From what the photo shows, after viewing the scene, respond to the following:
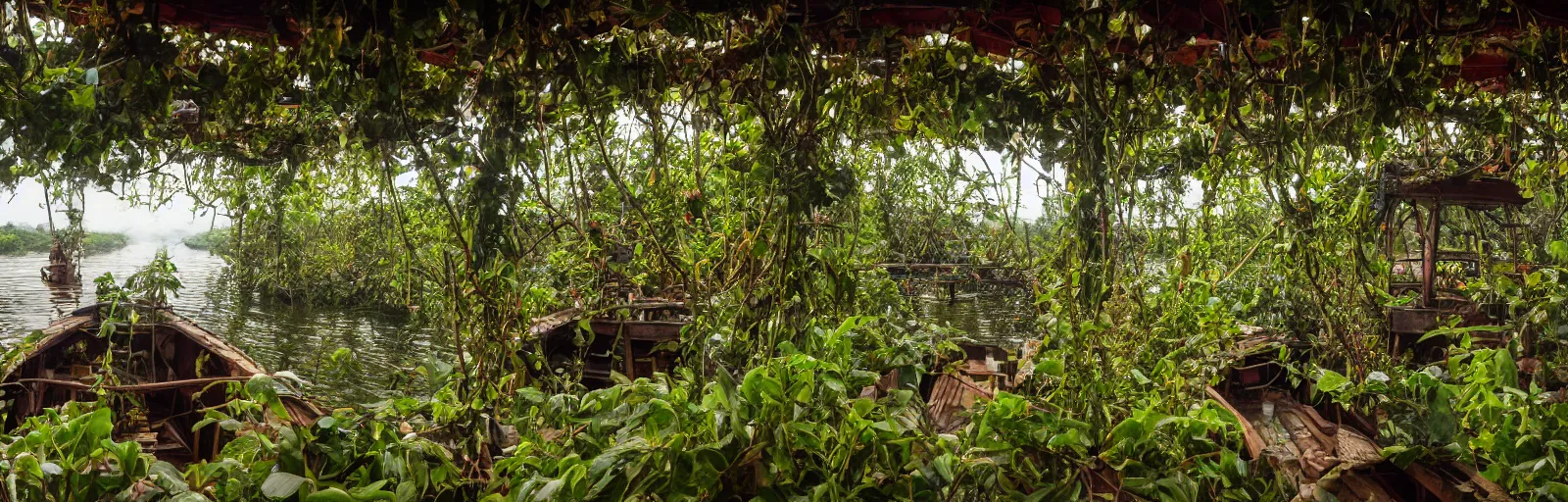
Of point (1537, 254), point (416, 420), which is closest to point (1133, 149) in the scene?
point (416, 420)

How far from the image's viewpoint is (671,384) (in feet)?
6.61

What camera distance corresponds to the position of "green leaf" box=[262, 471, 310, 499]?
1474mm

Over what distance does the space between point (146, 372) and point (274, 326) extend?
5.07 m

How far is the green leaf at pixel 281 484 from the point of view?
147cm

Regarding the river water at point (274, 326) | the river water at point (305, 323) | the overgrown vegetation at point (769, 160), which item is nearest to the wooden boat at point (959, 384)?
the overgrown vegetation at point (769, 160)

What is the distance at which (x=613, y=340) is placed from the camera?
5.22 metres

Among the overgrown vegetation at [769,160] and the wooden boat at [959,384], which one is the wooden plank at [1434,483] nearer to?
the overgrown vegetation at [769,160]

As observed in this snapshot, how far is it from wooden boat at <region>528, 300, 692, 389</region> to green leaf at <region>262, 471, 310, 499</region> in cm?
320

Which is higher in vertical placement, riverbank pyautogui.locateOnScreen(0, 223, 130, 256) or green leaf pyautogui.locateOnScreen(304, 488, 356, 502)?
riverbank pyautogui.locateOnScreen(0, 223, 130, 256)

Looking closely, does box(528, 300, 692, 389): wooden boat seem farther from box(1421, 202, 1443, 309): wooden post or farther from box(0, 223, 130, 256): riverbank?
box(0, 223, 130, 256): riverbank

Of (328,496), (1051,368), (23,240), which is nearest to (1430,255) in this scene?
(1051,368)

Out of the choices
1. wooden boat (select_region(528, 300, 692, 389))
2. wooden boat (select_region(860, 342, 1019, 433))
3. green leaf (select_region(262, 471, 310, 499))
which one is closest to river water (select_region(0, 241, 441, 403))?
wooden boat (select_region(528, 300, 692, 389))

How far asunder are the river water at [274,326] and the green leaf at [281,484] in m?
3.93

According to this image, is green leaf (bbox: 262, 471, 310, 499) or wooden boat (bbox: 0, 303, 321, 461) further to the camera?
wooden boat (bbox: 0, 303, 321, 461)
